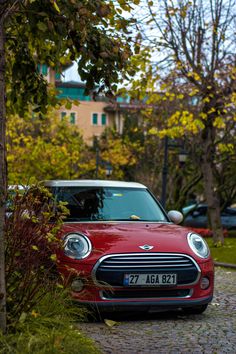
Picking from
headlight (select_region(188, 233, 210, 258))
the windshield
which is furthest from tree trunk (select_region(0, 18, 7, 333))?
the windshield

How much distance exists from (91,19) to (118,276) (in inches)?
104

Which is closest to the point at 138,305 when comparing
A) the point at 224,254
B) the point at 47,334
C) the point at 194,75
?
the point at 47,334

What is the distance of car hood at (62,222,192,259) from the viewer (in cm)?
729

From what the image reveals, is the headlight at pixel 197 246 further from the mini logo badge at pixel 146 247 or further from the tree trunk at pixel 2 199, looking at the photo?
the tree trunk at pixel 2 199

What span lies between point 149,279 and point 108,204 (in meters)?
1.74

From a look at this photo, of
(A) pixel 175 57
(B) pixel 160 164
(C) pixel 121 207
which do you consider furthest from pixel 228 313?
(B) pixel 160 164

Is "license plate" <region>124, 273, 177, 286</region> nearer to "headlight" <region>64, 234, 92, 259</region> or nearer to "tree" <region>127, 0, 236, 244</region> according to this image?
"headlight" <region>64, 234, 92, 259</region>

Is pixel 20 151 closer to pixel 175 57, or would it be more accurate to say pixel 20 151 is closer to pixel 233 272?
pixel 175 57

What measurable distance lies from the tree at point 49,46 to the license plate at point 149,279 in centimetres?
213

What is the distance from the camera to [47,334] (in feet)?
16.5

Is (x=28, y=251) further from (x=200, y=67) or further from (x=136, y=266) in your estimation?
(x=200, y=67)

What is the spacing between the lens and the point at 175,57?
18656 millimetres

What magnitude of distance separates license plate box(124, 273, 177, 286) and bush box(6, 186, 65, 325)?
118 centimetres

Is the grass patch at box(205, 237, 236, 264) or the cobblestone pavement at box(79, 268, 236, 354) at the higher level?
the cobblestone pavement at box(79, 268, 236, 354)
